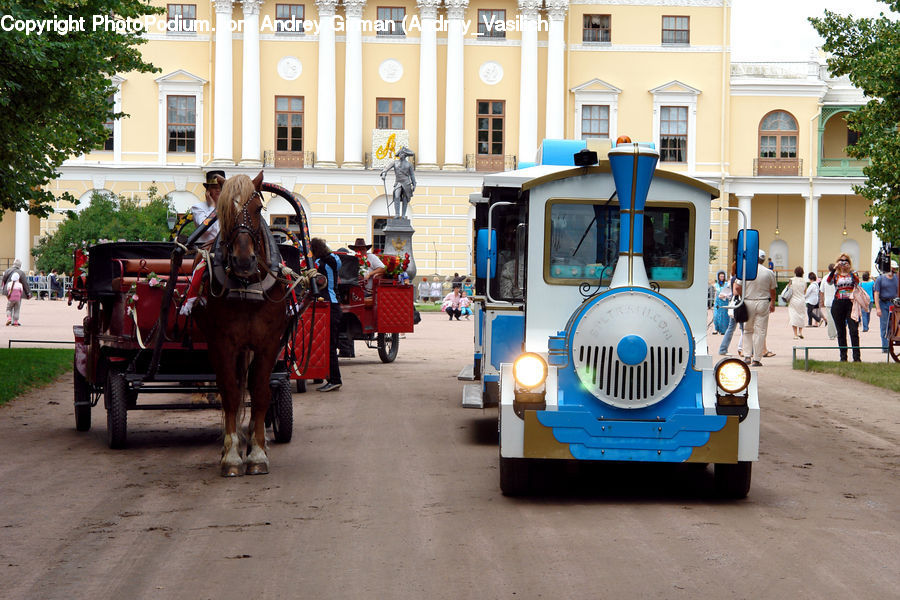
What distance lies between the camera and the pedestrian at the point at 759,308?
21531mm

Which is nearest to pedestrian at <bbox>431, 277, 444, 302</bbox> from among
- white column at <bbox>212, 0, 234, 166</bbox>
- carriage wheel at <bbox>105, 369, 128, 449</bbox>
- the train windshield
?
white column at <bbox>212, 0, 234, 166</bbox>

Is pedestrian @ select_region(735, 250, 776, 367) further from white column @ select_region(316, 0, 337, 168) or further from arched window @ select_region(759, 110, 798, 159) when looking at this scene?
arched window @ select_region(759, 110, 798, 159)

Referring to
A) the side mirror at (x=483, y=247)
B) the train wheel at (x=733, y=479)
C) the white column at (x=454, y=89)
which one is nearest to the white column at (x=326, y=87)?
the white column at (x=454, y=89)

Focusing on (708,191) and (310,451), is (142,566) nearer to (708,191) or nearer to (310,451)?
(310,451)

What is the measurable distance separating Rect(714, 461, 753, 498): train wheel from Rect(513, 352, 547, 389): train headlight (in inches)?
54.1

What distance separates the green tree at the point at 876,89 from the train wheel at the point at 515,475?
1229 centimetres

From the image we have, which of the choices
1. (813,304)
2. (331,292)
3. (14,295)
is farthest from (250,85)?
(331,292)

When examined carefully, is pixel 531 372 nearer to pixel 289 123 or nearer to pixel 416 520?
pixel 416 520

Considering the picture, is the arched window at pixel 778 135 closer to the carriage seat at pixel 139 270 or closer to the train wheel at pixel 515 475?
the carriage seat at pixel 139 270

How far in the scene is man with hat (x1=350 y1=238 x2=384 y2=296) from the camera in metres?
21.4

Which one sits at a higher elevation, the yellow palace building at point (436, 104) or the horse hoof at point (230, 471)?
the yellow palace building at point (436, 104)

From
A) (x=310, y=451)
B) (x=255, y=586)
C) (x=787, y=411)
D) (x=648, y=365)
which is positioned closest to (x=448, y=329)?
(x=787, y=411)

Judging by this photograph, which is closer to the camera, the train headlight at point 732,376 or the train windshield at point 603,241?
the train headlight at point 732,376

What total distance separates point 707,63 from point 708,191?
54.7 meters
